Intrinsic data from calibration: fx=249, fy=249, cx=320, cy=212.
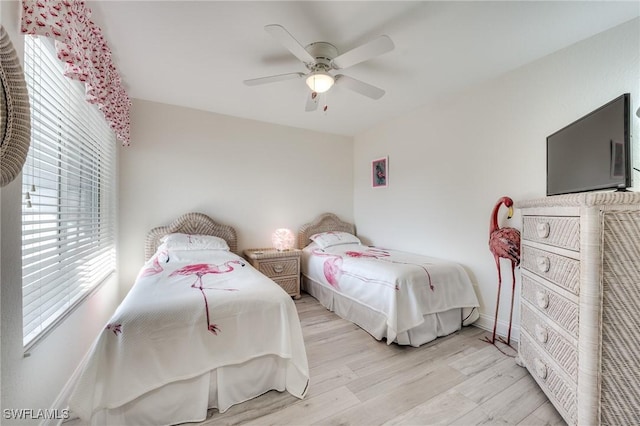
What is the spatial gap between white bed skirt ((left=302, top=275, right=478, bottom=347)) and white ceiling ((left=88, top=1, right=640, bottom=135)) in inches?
85.2

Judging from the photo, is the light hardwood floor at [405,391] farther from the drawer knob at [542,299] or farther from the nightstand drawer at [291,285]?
the nightstand drawer at [291,285]

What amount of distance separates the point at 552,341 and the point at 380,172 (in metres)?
2.66

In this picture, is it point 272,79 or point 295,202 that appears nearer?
point 272,79

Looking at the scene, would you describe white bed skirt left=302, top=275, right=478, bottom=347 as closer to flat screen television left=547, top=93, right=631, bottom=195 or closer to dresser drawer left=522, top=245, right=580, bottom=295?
dresser drawer left=522, top=245, right=580, bottom=295

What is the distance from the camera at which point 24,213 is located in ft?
3.70

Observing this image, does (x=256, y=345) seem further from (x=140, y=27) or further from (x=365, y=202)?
(x=365, y=202)

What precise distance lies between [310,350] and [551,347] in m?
1.55

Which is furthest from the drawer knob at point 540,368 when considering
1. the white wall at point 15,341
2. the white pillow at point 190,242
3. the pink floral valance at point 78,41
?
the pink floral valance at point 78,41

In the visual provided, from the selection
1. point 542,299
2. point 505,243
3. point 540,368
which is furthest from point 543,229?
point 540,368

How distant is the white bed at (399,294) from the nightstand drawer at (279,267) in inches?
15.9

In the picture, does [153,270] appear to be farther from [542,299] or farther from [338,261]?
[542,299]

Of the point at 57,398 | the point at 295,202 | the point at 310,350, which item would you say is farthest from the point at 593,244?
the point at 295,202

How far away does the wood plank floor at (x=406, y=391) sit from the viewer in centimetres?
136

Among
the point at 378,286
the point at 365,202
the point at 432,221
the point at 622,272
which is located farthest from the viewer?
the point at 365,202
